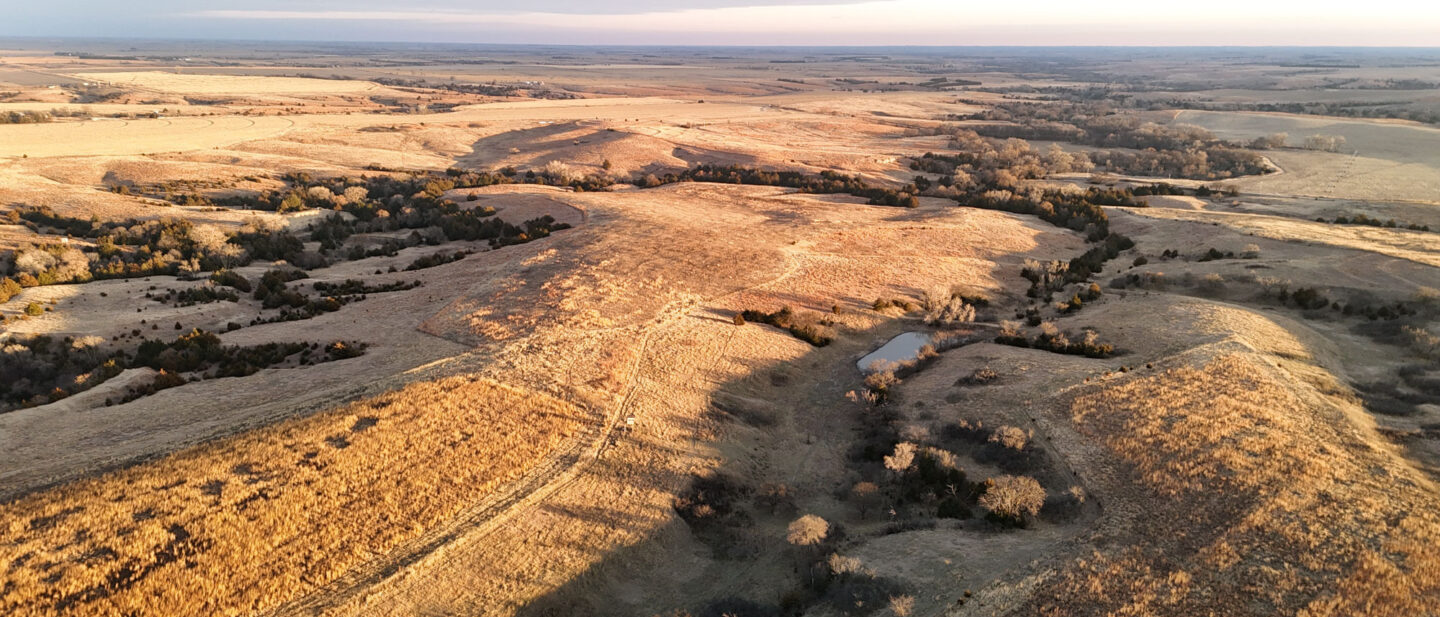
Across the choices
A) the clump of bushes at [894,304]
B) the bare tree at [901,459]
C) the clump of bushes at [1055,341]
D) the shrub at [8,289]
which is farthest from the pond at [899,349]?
the shrub at [8,289]

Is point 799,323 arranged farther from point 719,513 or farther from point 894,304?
point 719,513

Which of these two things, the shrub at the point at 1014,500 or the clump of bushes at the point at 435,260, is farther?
the clump of bushes at the point at 435,260

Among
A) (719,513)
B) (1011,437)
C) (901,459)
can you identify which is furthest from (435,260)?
(1011,437)

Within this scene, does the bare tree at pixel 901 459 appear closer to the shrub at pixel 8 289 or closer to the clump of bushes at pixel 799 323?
the clump of bushes at pixel 799 323

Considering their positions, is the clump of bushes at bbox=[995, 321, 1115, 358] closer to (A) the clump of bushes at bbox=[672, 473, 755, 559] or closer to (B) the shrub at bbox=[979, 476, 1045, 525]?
(B) the shrub at bbox=[979, 476, 1045, 525]

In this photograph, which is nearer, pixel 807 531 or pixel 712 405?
pixel 807 531
